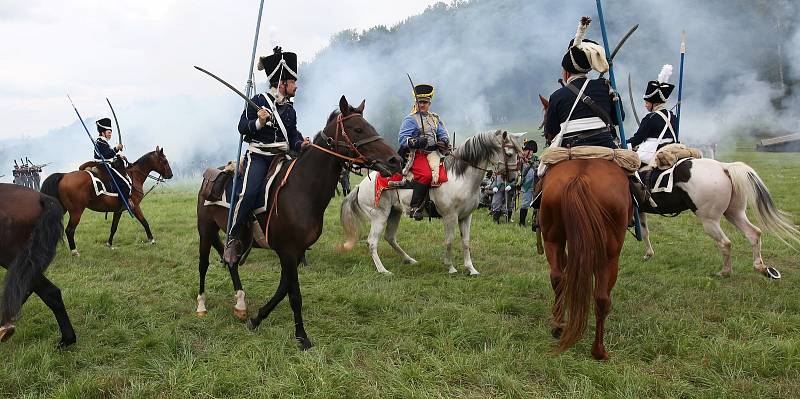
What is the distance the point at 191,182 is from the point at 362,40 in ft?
73.6

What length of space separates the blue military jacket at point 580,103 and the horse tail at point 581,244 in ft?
3.21

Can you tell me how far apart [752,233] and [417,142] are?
4859 mm

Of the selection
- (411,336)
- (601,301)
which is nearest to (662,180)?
(601,301)

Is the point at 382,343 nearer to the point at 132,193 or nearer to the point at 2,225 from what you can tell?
the point at 2,225

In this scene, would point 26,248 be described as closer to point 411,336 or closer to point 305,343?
point 305,343

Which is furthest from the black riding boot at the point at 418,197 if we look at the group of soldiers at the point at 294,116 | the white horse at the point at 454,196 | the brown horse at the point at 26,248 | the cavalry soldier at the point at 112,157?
the cavalry soldier at the point at 112,157

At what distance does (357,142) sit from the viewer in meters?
4.52

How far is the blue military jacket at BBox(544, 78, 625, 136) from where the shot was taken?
4641mm

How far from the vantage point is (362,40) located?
45.2 metres

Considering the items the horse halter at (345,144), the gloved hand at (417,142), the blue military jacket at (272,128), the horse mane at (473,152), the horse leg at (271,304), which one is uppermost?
the blue military jacket at (272,128)

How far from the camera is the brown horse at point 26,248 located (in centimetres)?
411

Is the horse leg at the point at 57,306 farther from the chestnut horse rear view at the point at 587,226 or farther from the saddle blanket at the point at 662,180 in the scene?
the saddle blanket at the point at 662,180

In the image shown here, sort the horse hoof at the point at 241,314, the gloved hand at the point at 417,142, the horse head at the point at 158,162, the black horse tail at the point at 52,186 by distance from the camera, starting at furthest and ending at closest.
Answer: the horse head at the point at 158,162, the black horse tail at the point at 52,186, the gloved hand at the point at 417,142, the horse hoof at the point at 241,314

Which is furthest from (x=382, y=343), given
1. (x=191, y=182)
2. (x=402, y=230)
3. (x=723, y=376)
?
(x=191, y=182)
